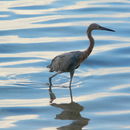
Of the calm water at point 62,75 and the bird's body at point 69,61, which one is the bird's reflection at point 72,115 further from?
the bird's body at point 69,61

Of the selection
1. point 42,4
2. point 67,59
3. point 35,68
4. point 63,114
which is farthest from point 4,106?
point 42,4

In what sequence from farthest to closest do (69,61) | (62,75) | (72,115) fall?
(62,75)
(69,61)
(72,115)

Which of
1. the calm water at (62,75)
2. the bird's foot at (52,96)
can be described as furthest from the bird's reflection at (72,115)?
the bird's foot at (52,96)

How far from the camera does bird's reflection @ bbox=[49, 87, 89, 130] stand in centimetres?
1276

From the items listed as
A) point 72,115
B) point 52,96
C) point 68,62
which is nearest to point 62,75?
point 68,62

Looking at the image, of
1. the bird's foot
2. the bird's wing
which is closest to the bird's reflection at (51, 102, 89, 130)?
the bird's foot

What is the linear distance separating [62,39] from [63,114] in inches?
274

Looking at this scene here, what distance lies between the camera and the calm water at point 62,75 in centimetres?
1331

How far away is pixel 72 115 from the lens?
1361 cm

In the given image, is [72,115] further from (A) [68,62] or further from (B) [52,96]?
(A) [68,62]

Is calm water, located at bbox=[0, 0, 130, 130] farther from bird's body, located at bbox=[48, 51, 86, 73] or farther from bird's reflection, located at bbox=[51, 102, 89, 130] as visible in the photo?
bird's body, located at bbox=[48, 51, 86, 73]

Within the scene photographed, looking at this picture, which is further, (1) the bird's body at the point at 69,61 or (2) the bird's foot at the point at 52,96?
→ (1) the bird's body at the point at 69,61

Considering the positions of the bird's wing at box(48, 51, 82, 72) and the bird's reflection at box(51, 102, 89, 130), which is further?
the bird's wing at box(48, 51, 82, 72)

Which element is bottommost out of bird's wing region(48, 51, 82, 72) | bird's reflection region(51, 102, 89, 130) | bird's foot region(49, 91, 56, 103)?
bird's reflection region(51, 102, 89, 130)
